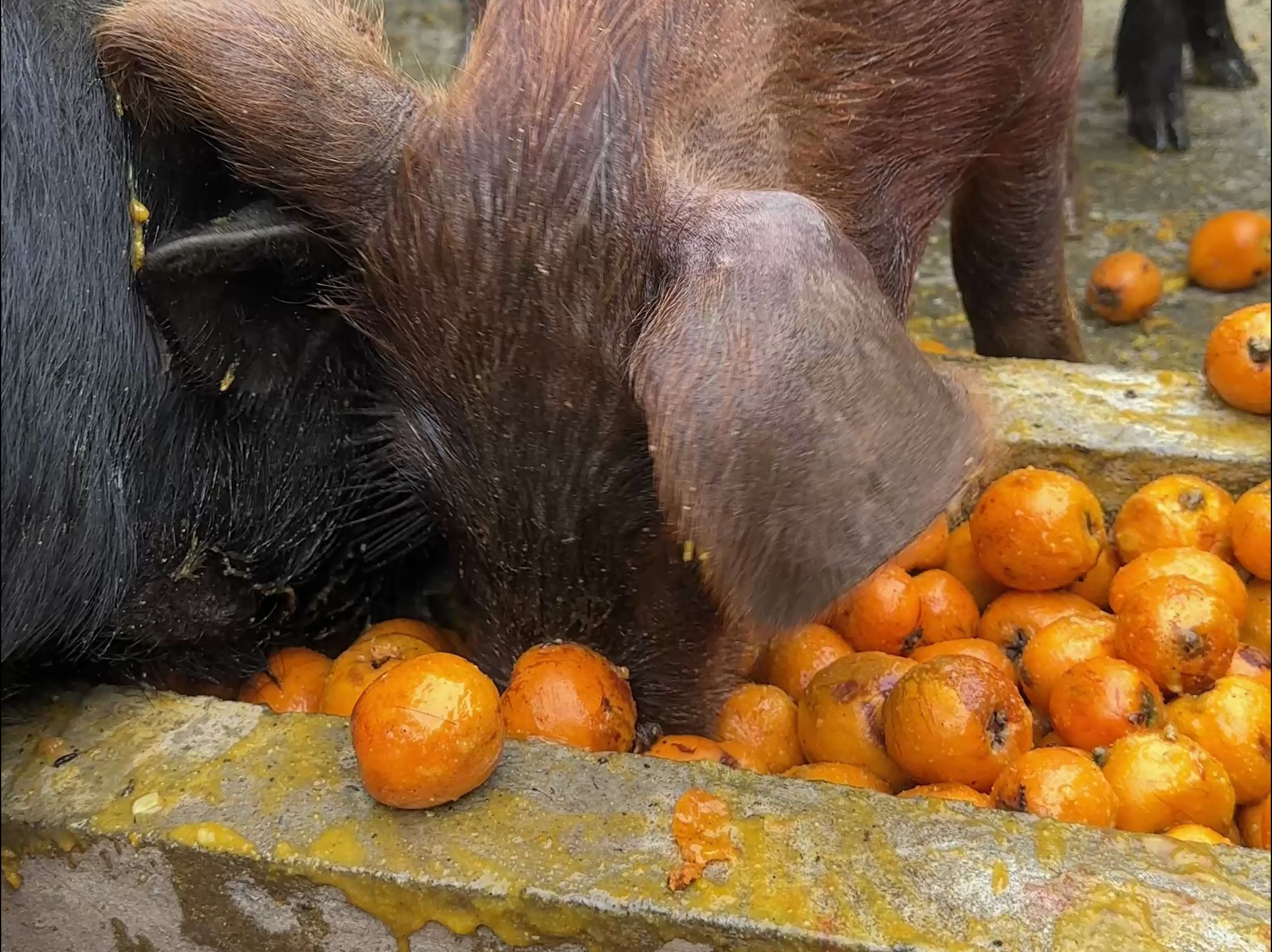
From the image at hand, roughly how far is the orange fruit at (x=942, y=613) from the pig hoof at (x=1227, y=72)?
10.7 feet

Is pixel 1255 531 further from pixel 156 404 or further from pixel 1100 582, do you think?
pixel 156 404

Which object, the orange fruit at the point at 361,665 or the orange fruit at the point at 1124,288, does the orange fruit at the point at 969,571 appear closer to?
the orange fruit at the point at 361,665

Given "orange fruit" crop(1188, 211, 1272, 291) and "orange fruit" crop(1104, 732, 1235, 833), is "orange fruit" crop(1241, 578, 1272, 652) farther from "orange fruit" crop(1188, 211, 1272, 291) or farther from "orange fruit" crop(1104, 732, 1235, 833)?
"orange fruit" crop(1188, 211, 1272, 291)

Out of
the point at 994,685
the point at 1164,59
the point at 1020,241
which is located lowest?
the point at 994,685

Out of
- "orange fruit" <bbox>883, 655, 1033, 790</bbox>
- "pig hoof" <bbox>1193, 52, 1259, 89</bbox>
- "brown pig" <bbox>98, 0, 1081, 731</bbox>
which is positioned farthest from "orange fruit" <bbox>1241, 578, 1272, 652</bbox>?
"pig hoof" <bbox>1193, 52, 1259, 89</bbox>

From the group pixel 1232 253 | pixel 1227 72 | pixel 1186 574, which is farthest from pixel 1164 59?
pixel 1186 574

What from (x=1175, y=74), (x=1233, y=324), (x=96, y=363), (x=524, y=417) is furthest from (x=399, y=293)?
(x=1175, y=74)

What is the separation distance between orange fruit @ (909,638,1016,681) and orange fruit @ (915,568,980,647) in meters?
0.07

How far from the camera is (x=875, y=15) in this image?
1.92m

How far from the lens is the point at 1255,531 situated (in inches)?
71.9

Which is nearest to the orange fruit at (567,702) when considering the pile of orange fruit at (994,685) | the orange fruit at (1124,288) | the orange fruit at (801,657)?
the pile of orange fruit at (994,685)

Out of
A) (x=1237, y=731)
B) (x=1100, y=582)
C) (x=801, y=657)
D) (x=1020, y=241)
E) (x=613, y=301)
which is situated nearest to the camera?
(x=613, y=301)

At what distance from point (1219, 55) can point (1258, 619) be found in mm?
3158

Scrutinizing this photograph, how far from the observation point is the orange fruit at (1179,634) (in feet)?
5.31
